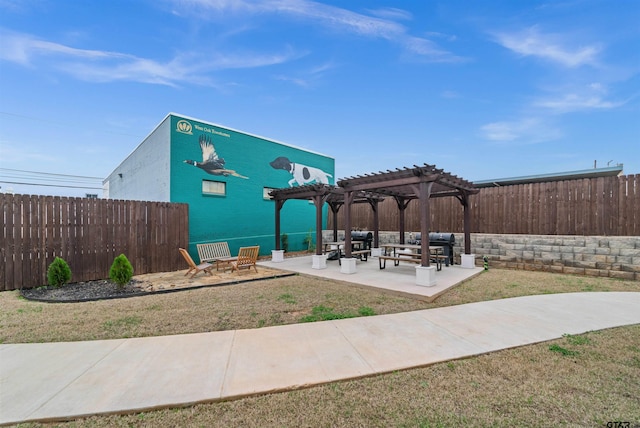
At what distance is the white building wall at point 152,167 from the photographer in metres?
9.84

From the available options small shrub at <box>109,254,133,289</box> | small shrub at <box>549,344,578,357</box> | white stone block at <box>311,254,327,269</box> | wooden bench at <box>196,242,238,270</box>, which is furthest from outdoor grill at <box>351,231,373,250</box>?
small shrub at <box>109,254,133,289</box>

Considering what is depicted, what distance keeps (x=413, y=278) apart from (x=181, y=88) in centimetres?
1290

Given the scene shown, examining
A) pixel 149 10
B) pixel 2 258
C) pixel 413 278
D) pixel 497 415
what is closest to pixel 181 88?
pixel 149 10

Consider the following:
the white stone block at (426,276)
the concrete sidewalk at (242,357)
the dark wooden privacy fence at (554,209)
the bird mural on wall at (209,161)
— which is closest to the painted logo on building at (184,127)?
the bird mural on wall at (209,161)

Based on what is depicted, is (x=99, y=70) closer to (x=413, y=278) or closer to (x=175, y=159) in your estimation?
(x=175, y=159)

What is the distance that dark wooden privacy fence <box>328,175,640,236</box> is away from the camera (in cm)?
757

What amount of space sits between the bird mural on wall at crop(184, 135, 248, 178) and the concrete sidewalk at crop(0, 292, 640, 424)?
26.9ft

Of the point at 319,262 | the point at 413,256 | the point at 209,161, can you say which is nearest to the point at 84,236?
the point at 209,161

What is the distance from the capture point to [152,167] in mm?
10883

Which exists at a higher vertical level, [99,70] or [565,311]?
[99,70]

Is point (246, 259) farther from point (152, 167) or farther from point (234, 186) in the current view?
point (152, 167)

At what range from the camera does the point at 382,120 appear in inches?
572

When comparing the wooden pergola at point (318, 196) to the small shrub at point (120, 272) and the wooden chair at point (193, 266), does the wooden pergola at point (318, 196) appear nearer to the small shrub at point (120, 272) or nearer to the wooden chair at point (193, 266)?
the wooden chair at point (193, 266)

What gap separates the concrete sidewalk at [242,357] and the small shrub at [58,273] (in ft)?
13.0
